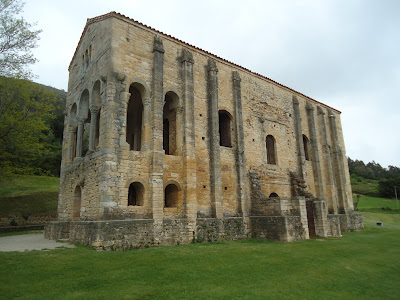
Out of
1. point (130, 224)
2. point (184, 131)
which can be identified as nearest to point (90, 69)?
point (184, 131)

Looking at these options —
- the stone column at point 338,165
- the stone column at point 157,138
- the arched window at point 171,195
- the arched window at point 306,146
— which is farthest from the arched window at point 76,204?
the stone column at point 338,165

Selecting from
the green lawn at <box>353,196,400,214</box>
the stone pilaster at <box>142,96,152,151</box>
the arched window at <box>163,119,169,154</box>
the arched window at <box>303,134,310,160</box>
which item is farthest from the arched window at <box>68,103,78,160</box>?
the green lawn at <box>353,196,400,214</box>

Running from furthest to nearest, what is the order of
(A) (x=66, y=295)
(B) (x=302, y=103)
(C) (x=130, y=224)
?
(B) (x=302, y=103)
(C) (x=130, y=224)
(A) (x=66, y=295)

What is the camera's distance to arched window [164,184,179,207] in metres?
13.8

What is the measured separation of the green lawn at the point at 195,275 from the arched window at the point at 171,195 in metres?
3.65

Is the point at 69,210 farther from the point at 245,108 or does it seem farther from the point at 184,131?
the point at 245,108

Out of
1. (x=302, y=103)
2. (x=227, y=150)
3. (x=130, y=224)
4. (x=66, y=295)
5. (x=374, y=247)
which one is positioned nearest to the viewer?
(x=66, y=295)

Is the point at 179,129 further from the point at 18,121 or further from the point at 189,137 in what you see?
the point at 18,121

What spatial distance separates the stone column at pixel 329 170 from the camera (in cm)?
2258

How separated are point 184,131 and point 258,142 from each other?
6.34m

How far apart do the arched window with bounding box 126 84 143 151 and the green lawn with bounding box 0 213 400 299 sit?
26.7 feet

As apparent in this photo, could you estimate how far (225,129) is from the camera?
17.9 meters

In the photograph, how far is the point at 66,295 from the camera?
5.70 metres

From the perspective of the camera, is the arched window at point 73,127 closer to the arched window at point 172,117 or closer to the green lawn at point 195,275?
the arched window at point 172,117
